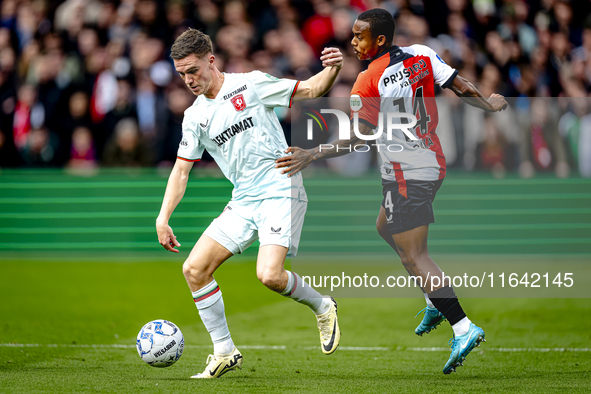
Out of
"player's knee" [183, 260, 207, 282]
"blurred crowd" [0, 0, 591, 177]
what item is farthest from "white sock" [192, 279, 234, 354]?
"blurred crowd" [0, 0, 591, 177]

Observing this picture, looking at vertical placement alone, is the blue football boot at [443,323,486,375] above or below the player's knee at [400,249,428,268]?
below

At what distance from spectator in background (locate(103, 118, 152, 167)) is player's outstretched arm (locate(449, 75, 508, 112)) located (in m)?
7.25

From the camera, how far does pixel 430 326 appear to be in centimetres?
659

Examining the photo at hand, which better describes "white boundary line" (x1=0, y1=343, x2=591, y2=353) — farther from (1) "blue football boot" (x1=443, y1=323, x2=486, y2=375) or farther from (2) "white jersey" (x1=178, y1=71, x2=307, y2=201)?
(2) "white jersey" (x1=178, y1=71, x2=307, y2=201)

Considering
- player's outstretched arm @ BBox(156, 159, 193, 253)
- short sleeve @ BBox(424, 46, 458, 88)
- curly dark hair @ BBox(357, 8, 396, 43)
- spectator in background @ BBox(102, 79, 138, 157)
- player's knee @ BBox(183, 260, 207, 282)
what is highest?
curly dark hair @ BBox(357, 8, 396, 43)

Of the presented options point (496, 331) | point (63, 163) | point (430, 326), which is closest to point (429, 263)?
point (430, 326)

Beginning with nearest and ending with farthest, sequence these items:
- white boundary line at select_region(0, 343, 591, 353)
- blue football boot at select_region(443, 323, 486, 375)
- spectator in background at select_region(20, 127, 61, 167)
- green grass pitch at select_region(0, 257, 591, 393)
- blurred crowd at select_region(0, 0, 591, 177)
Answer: green grass pitch at select_region(0, 257, 591, 393), blue football boot at select_region(443, 323, 486, 375), white boundary line at select_region(0, 343, 591, 353), blurred crowd at select_region(0, 0, 591, 177), spectator in background at select_region(20, 127, 61, 167)

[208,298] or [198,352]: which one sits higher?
[208,298]

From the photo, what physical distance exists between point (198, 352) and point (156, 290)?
11.2 ft

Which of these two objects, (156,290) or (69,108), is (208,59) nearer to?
(156,290)

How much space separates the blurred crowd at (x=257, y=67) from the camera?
1199 cm

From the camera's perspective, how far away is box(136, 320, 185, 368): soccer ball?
5.93 meters

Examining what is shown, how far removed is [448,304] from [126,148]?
7858 mm

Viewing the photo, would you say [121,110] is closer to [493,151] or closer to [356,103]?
[493,151]
